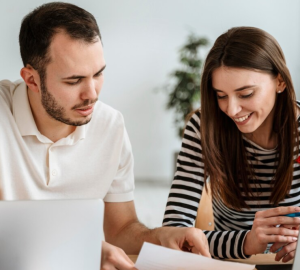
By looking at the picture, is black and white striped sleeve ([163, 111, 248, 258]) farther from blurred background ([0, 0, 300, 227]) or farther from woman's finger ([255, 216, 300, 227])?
blurred background ([0, 0, 300, 227])

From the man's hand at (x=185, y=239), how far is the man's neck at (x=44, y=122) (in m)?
0.44

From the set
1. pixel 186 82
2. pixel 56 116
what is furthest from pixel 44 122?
pixel 186 82

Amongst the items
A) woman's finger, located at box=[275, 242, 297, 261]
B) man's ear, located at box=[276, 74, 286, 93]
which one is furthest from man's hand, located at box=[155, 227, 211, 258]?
man's ear, located at box=[276, 74, 286, 93]

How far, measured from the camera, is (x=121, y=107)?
191 inches

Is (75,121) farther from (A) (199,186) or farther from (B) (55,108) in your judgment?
(A) (199,186)

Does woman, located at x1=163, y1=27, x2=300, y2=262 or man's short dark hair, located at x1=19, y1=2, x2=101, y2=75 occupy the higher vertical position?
man's short dark hair, located at x1=19, y1=2, x2=101, y2=75

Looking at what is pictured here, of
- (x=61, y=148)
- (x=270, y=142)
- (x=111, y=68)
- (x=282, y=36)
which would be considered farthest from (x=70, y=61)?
(x=282, y=36)

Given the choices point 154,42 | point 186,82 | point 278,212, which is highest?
point 154,42

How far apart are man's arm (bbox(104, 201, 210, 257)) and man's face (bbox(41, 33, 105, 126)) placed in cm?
35

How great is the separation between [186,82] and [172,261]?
3584 mm

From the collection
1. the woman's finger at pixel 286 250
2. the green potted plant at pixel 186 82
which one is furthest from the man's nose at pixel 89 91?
the green potted plant at pixel 186 82

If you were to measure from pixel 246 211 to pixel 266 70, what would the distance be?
480 mm

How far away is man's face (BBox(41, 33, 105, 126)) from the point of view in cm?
138

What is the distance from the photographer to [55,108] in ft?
4.62
